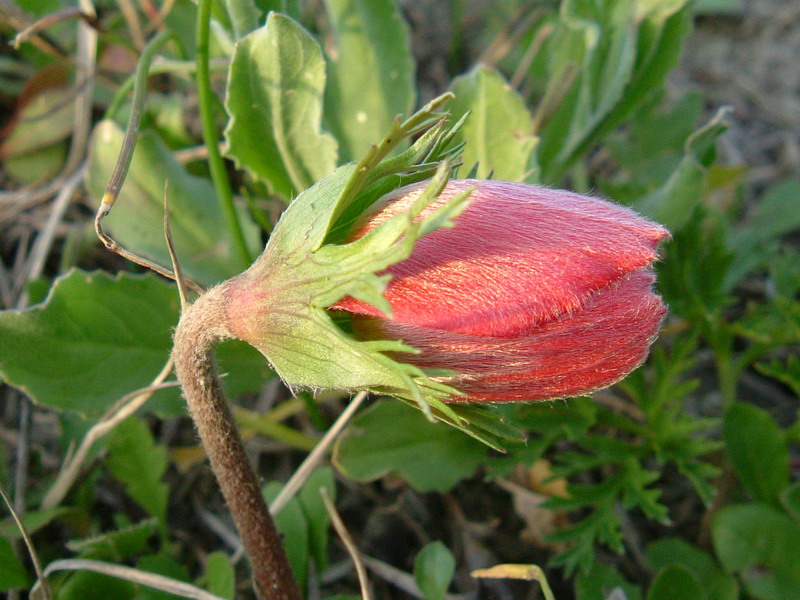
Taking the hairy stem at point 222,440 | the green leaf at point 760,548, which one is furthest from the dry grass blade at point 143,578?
the green leaf at point 760,548

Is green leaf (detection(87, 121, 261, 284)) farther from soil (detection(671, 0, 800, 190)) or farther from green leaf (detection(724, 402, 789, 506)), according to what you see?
soil (detection(671, 0, 800, 190))

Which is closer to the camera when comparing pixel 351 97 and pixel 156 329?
pixel 156 329

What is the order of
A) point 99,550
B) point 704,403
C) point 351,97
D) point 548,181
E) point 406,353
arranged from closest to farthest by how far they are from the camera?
point 406,353, point 99,550, point 351,97, point 548,181, point 704,403

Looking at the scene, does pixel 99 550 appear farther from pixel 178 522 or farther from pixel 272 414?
pixel 272 414

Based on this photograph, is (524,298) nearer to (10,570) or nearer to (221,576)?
(221,576)

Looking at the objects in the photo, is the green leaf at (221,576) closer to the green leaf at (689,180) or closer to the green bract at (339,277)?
the green bract at (339,277)

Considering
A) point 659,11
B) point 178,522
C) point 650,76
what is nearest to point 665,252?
point 650,76

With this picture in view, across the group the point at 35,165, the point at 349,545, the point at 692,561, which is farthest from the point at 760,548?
the point at 35,165

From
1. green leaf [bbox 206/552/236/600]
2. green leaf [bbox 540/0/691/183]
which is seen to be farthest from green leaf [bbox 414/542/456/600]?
green leaf [bbox 540/0/691/183]
